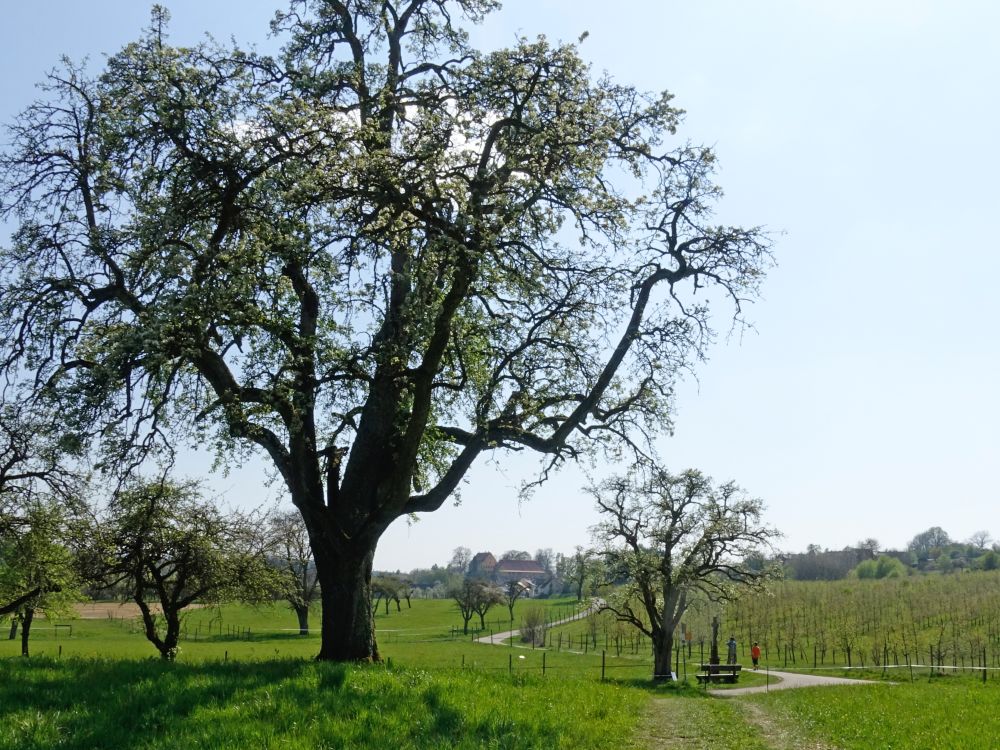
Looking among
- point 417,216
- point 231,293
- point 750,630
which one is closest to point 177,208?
point 231,293

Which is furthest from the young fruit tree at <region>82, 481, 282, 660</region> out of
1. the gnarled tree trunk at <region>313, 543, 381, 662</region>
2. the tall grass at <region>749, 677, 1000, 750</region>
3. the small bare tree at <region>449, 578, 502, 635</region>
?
the small bare tree at <region>449, 578, 502, 635</region>

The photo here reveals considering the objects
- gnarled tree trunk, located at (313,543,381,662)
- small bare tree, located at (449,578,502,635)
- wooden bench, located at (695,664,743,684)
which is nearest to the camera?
gnarled tree trunk, located at (313,543,381,662)

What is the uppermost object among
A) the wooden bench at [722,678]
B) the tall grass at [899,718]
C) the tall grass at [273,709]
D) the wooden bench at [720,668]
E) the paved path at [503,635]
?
the tall grass at [273,709]

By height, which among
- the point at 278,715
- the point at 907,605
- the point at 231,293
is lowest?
the point at 907,605

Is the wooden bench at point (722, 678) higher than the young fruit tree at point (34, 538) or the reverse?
the reverse

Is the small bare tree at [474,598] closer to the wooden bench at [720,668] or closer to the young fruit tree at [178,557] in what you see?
the wooden bench at [720,668]

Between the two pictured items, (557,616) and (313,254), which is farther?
(557,616)

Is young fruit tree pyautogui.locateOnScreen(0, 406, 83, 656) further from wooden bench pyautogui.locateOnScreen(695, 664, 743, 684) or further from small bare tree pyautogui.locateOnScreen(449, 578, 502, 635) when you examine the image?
small bare tree pyautogui.locateOnScreen(449, 578, 502, 635)

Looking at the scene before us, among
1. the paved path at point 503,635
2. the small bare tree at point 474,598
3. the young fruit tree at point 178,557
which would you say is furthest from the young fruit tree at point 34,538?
the small bare tree at point 474,598

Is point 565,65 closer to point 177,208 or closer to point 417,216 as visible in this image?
point 417,216

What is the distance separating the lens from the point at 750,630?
72.2 meters

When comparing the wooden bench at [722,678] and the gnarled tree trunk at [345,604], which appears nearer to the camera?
the gnarled tree trunk at [345,604]

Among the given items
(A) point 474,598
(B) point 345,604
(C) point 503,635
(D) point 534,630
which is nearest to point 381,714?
(B) point 345,604

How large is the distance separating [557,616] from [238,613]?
44.9 meters
